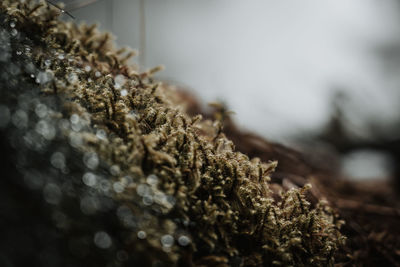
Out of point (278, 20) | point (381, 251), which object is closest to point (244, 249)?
point (381, 251)

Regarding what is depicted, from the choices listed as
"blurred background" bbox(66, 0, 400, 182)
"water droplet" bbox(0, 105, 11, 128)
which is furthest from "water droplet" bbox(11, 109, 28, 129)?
"blurred background" bbox(66, 0, 400, 182)

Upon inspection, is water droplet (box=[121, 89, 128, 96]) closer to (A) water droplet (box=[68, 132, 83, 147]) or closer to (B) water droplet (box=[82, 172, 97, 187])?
(A) water droplet (box=[68, 132, 83, 147])

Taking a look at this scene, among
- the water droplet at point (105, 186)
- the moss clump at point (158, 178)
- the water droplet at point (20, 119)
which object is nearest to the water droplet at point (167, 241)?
the moss clump at point (158, 178)

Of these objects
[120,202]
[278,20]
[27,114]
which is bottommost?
[120,202]

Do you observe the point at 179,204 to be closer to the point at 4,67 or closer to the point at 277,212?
the point at 277,212

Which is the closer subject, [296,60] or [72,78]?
[72,78]

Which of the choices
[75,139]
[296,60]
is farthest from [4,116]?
[296,60]

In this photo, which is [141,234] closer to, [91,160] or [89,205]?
[89,205]
